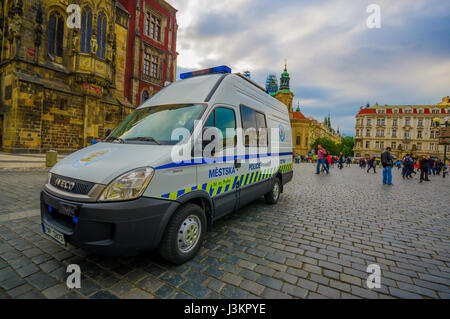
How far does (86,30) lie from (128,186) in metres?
21.3

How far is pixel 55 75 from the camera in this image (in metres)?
16.3

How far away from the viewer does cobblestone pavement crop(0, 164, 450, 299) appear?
2.15 metres

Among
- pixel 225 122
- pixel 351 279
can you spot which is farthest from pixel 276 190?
pixel 351 279

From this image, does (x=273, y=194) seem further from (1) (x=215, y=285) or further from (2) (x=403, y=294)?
(1) (x=215, y=285)

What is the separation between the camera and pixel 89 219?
2027 mm

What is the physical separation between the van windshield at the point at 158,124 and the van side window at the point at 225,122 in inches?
8.8

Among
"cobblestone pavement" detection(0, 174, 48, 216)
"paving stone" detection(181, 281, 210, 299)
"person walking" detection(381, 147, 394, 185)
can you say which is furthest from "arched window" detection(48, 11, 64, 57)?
"person walking" detection(381, 147, 394, 185)

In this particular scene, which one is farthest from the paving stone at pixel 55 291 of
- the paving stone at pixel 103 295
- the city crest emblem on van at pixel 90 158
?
the city crest emblem on van at pixel 90 158

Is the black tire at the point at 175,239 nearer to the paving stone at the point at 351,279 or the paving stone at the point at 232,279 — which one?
the paving stone at the point at 232,279

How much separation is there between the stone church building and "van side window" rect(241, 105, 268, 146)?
56.4 ft

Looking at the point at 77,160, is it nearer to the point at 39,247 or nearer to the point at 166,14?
the point at 39,247

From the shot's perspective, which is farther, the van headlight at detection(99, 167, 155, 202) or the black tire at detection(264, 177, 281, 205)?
the black tire at detection(264, 177, 281, 205)

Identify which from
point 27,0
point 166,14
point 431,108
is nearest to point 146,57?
point 166,14

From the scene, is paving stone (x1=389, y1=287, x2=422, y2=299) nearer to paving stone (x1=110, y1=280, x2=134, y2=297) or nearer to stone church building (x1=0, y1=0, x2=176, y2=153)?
paving stone (x1=110, y1=280, x2=134, y2=297)
